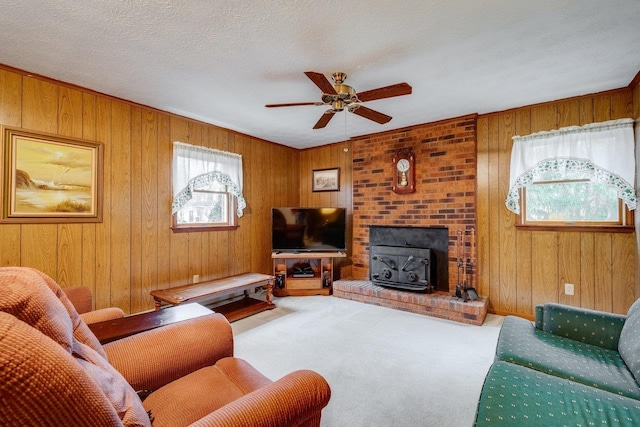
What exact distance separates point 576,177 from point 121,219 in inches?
189

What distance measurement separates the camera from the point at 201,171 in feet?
12.4

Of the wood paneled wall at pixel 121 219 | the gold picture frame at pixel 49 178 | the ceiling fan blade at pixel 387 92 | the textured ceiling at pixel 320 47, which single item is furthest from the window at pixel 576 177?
the gold picture frame at pixel 49 178

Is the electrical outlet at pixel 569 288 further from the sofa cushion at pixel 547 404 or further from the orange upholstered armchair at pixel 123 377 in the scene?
the orange upholstered armchair at pixel 123 377

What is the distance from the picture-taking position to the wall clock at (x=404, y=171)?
404cm

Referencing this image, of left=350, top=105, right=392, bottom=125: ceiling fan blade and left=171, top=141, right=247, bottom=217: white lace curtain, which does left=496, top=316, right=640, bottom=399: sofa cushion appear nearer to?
left=350, top=105, right=392, bottom=125: ceiling fan blade

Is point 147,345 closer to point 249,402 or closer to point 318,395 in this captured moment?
point 249,402

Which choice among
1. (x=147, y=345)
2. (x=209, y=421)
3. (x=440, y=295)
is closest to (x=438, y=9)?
(x=209, y=421)

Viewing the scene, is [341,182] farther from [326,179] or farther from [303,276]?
[303,276]

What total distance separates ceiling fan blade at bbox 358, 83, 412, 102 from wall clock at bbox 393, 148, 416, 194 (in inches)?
73.2

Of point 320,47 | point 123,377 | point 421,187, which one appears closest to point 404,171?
point 421,187

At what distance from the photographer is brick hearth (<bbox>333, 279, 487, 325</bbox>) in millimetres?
3225

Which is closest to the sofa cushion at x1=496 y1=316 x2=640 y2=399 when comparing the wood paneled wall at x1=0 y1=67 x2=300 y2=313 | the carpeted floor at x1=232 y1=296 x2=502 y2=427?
the carpeted floor at x1=232 y1=296 x2=502 y2=427

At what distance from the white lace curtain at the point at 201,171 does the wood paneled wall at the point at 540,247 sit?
3221mm

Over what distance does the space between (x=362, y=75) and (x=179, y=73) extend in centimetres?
158
